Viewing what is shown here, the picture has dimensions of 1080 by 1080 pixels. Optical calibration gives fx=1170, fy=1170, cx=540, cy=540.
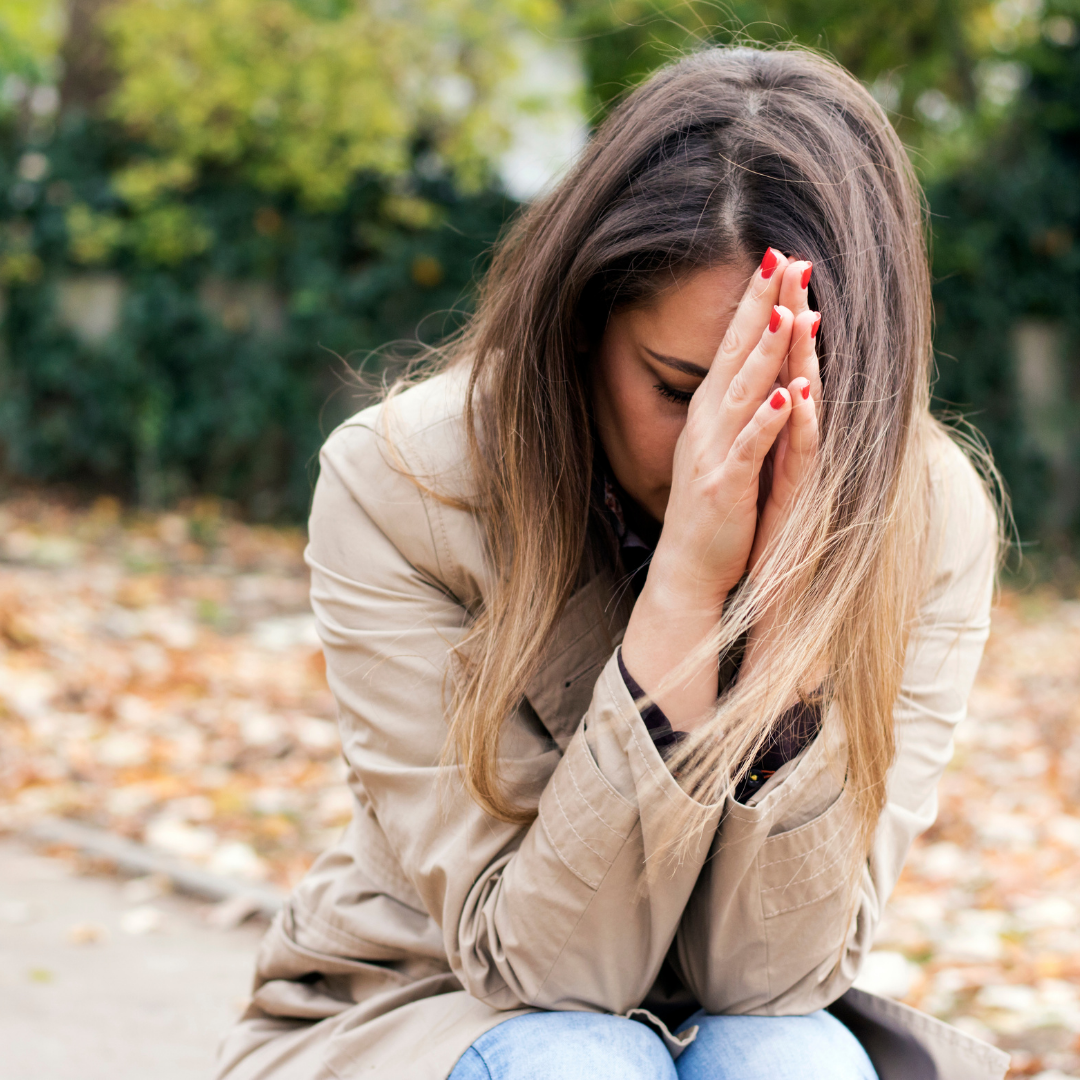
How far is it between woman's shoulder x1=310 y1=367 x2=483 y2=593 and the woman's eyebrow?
0.95 feet

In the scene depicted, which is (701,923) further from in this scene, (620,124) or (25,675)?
(25,675)

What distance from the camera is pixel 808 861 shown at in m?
1.38

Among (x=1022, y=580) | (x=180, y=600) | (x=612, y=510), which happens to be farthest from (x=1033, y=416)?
(x=612, y=510)

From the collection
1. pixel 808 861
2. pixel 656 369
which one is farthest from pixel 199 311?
pixel 808 861

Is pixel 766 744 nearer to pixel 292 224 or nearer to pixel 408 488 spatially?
pixel 408 488

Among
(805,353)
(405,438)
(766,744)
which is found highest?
(805,353)

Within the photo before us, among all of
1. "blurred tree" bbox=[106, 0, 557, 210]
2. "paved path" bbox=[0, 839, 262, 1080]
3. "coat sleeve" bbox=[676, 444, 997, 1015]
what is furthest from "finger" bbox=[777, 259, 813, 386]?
"blurred tree" bbox=[106, 0, 557, 210]

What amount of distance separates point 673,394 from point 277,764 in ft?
9.35

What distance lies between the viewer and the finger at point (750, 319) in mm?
1326

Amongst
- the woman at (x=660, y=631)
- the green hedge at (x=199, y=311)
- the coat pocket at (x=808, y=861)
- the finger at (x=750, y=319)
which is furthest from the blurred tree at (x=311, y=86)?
the coat pocket at (x=808, y=861)

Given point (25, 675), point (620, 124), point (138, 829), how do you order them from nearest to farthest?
point (620, 124) < point (138, 829) < point (25, 675)

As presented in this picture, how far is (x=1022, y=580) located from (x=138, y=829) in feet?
20.7

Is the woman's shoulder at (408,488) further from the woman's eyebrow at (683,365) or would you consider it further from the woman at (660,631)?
the woman's eyebrow at (683,365)

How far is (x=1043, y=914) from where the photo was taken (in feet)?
9.72
